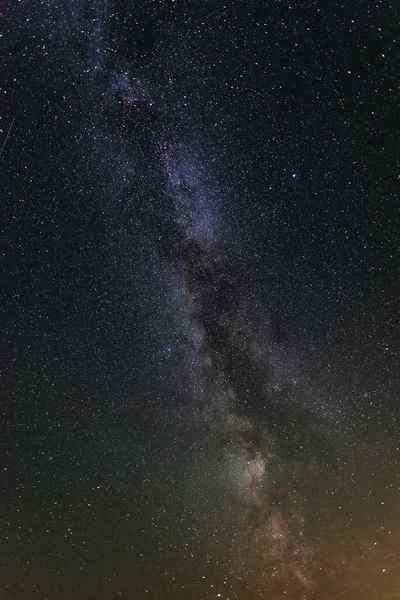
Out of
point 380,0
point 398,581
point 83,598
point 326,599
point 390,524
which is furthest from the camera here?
point 83,598

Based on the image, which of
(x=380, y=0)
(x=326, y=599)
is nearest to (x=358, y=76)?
(x=380, y=0)

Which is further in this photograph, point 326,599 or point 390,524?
point 326,599

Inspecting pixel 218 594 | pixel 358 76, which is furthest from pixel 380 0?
pixel 218 594

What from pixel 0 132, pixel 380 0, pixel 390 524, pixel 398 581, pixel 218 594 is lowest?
pixel 218 594

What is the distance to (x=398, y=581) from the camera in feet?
21.0

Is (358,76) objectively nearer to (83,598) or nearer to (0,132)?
(0,132)

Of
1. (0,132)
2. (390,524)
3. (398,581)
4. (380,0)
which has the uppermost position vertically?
(380,0)

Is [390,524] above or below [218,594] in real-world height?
above

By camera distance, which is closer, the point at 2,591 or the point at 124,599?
the point at 2,591

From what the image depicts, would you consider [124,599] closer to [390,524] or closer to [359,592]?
[359,592]

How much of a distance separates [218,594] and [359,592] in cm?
251

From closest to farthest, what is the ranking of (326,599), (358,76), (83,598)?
(358,76), (326,599), (83,598)

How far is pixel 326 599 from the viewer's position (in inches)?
270

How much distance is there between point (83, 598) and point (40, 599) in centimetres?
80
